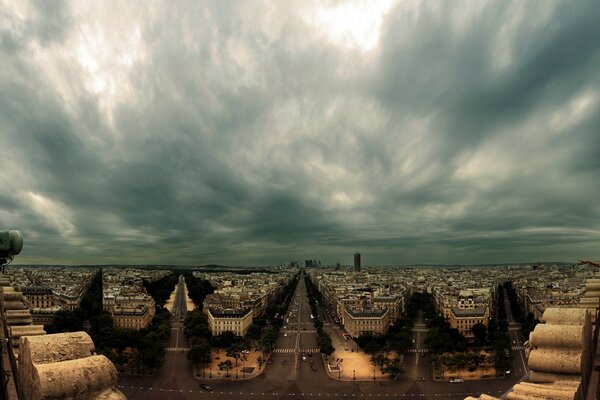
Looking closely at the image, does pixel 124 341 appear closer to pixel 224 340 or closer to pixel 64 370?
pixel 224 340

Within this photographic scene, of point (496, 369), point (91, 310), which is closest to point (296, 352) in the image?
point (496, 369)

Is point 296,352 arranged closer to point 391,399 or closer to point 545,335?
point 391,399

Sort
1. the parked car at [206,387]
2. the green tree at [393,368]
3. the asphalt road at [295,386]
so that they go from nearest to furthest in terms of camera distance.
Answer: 1. the asphalt road at [295,386]
2. the parked car at [206,387]
3. the green tree at [393,368]

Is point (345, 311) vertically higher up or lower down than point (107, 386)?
lower down

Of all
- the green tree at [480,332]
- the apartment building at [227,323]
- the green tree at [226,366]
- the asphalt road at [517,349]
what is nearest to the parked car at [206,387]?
the green tree at [226,366]

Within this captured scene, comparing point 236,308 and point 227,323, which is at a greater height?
point 236,308

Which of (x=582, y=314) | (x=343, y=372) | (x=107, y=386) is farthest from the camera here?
(x=343, y=372)

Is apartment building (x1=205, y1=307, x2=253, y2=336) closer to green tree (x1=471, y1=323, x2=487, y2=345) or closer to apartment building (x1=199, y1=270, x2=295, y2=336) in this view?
apartment building (x1=199, y1=270, x2=295, y2=336)

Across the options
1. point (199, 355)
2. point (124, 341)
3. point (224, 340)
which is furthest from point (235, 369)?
point (124, 341)

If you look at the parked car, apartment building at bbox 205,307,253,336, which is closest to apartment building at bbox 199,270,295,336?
apartment building at bbox 205,307,253,336

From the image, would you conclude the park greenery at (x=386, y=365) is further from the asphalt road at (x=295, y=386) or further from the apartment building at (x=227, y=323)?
the apartment building at (x=227, y=323)

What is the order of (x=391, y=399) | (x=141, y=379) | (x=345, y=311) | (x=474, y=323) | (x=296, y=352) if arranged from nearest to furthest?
(x=391, y=399) < (x=141, y=379) < (x=296, y=352) < (x=474, y=323) < (x=345, y=311)
